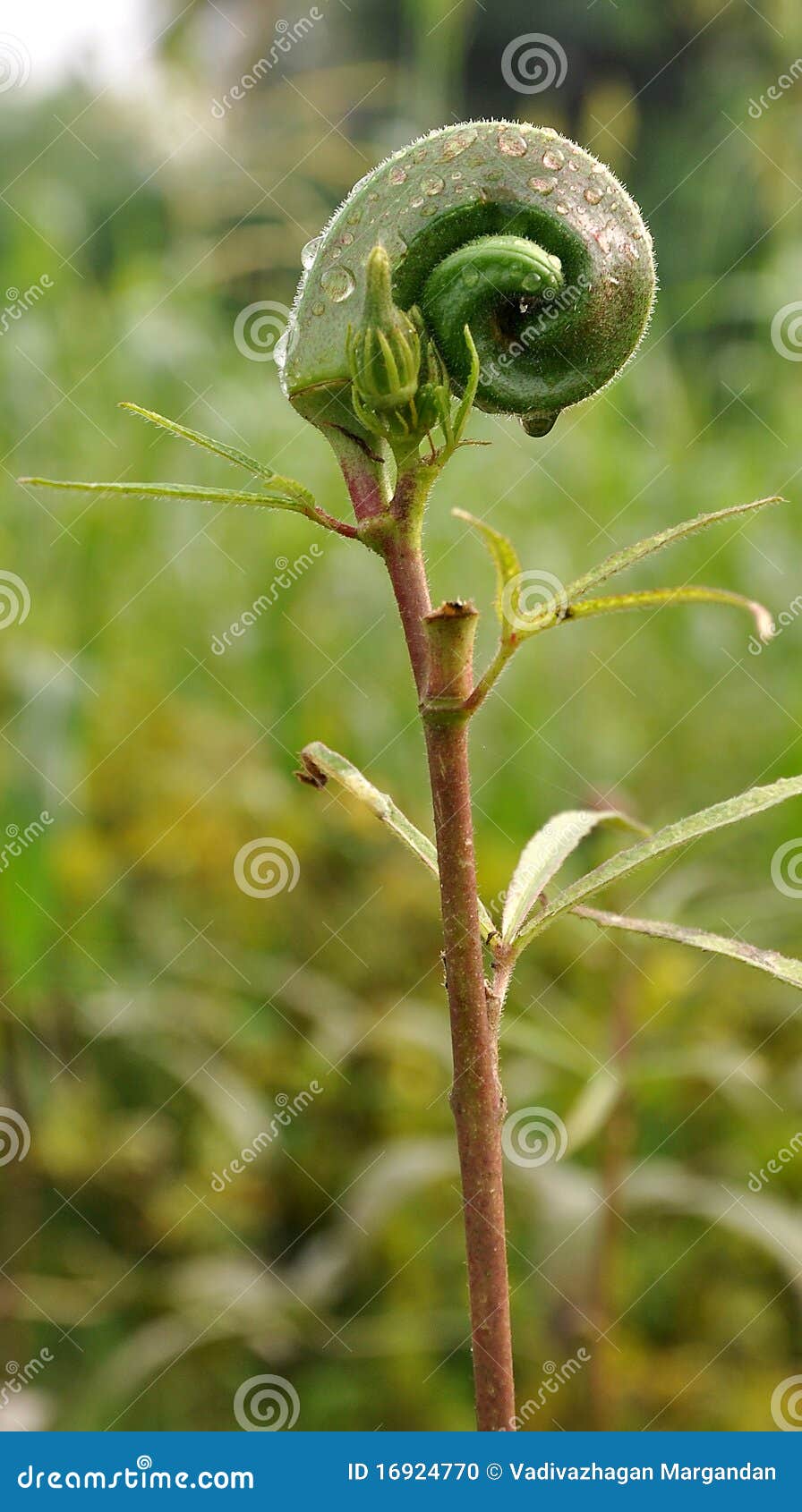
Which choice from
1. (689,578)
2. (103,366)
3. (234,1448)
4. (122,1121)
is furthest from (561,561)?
(234,1448)

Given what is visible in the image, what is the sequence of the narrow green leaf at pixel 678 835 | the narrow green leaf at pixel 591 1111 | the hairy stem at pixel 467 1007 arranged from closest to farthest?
the hairy stem at pixel 467 1007 → the narrow green leaf at pixel 678 835 → the narrow green leaf at pixel 591 1111

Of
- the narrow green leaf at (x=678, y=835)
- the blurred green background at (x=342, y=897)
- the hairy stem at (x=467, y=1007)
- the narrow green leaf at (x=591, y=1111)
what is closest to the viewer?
the hairy stem at (x=467, y=1007)

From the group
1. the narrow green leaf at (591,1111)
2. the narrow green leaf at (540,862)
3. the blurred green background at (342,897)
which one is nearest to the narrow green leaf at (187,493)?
the narrow green leaf at (540,862)

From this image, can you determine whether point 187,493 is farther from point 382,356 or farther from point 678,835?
point 678,835

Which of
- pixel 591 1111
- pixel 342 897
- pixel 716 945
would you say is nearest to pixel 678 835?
pixel 716 945

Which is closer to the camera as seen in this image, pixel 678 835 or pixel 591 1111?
pixel 678 835

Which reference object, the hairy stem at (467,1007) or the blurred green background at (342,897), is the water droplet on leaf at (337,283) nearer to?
the hairy stem at (467,1007)
